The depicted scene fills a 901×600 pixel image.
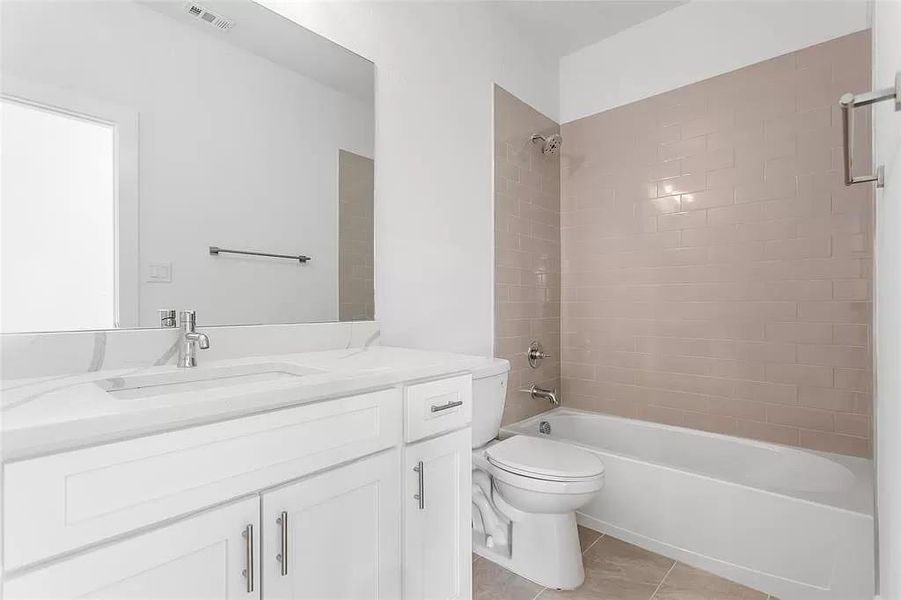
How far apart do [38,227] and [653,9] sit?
2.86 metres

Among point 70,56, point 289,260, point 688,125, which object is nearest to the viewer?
point 70,56

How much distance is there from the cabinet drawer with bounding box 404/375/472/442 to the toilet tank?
1.38 feet

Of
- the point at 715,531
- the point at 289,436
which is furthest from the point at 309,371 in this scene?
the point at 715,531

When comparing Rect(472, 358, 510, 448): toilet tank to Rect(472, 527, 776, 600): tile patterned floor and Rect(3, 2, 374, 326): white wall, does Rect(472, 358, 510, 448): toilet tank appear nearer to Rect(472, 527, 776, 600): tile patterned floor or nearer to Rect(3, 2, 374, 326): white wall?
Rect(472, 527, 776, 600): tile patterned floor

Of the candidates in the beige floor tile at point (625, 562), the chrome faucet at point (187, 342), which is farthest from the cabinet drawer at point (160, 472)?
the beige floor tile at point (625, 562)

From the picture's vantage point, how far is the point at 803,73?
219cm

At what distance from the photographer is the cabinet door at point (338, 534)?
3.16 ft

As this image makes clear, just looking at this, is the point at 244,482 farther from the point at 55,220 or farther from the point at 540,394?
the point at 540,394

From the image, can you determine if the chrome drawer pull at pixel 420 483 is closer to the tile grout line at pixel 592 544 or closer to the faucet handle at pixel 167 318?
the faucet handle at pixel 167 318

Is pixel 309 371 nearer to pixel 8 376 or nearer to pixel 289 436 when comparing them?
pixel 289 436

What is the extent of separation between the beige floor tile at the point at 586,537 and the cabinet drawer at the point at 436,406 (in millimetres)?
1120

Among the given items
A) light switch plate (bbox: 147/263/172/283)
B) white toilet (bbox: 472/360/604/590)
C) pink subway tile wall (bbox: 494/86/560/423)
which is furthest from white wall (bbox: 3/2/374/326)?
pink subway tile wall (bbox: 494/86/560/423)

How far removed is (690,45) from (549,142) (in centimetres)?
85

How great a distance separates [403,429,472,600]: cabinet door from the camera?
4.10ft
